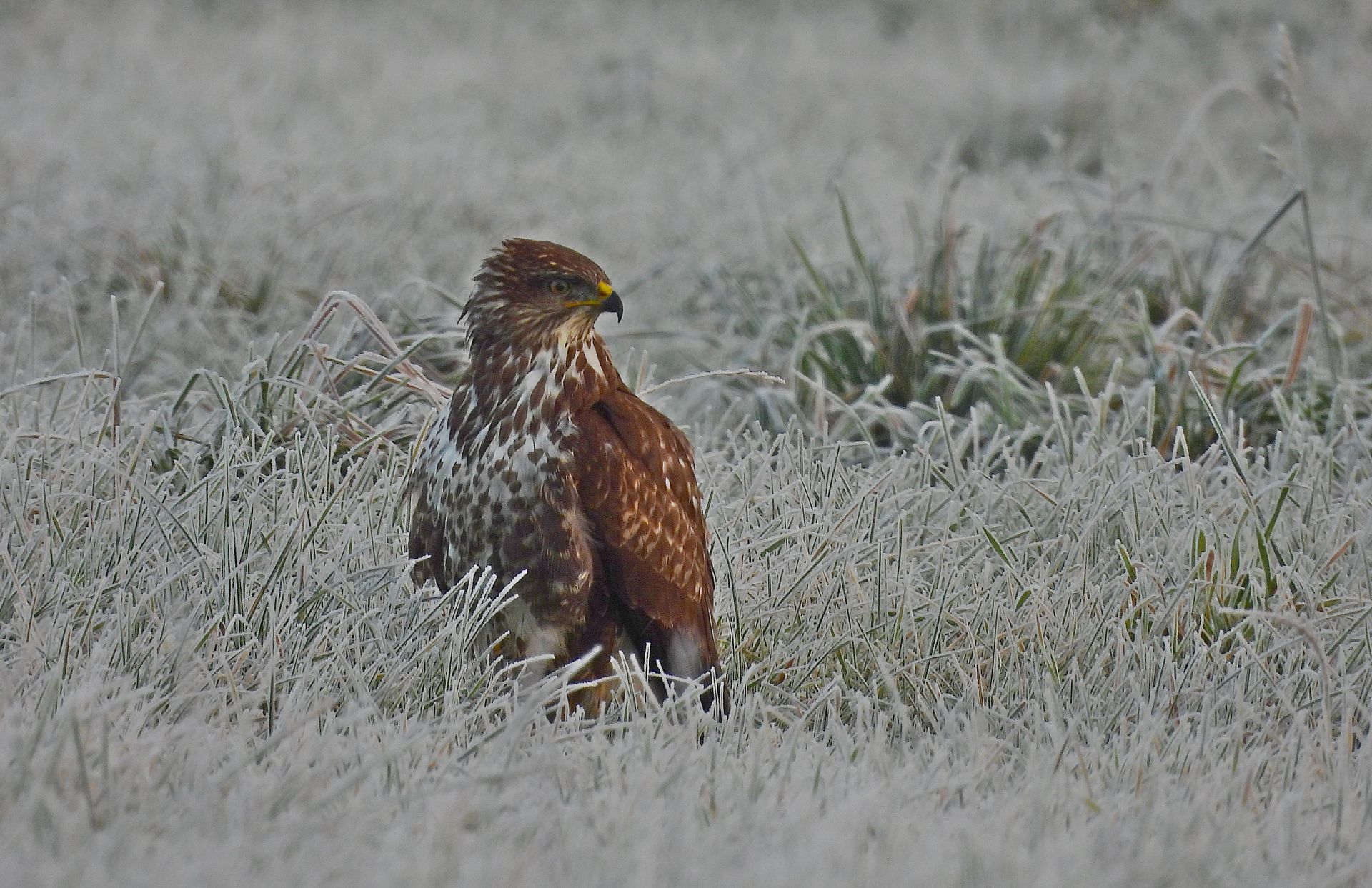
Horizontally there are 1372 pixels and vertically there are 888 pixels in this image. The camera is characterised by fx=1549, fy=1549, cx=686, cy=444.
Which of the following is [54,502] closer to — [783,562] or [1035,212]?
[783,562]

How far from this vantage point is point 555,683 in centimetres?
241

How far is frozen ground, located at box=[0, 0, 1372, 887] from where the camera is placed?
205cm

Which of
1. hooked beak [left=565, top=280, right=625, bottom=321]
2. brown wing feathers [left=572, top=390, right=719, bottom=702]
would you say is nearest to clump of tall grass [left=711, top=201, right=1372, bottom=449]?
brown wing feathers [left=572, top=390, right=719, bottom=702]

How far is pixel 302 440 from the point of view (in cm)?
339

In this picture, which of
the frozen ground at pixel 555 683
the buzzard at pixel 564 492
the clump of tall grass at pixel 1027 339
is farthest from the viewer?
the clump of tall grass at pixel 1027 339

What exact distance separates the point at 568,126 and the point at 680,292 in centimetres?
297

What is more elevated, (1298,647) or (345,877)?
(345,877)

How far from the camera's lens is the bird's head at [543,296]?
2789 mm

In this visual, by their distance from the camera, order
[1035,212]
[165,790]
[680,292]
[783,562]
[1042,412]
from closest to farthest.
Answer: [165,790]
[783,562]
[1042,412]
[680,292]
[1035,212]

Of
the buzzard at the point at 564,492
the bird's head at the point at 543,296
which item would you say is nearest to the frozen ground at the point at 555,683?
the buzzard at the point at 564,492

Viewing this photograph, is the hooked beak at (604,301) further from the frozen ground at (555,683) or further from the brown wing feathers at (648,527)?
the frozen ground at (555,683)

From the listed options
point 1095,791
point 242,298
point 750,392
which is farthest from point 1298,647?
point 242,298

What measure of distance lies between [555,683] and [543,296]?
75cm

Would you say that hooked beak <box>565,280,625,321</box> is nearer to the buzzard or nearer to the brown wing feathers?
the buzzard
